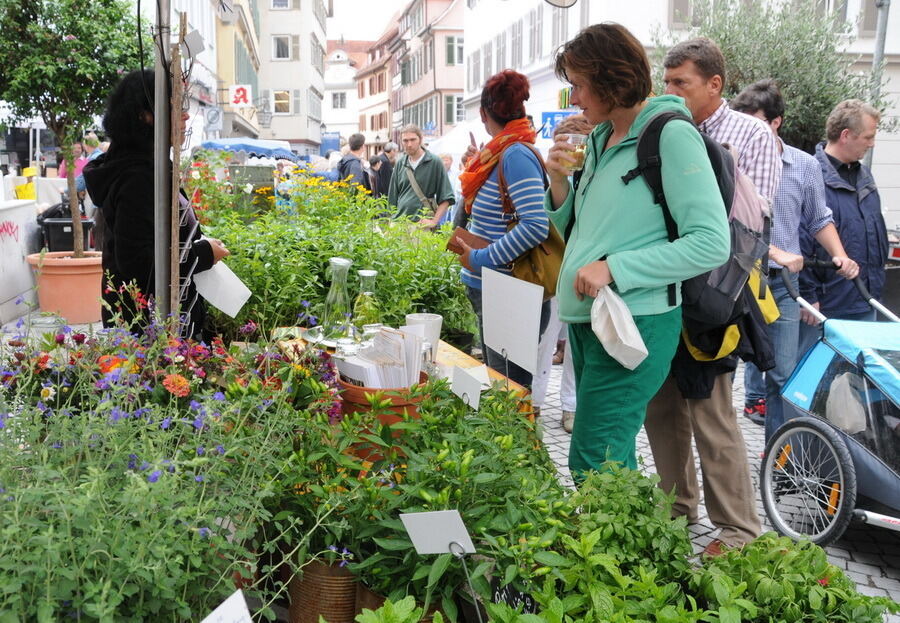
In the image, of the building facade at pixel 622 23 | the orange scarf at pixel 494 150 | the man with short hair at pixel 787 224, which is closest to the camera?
the orange scarf at pixel 494 150

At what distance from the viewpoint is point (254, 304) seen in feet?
13.6

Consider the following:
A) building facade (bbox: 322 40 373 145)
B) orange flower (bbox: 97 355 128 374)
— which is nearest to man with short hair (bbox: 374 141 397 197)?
orange flower (bbox: 97 355 128 374)

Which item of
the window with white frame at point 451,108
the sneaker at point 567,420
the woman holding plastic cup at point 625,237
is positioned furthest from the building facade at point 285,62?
the woman holding plastic cup at point 625,237

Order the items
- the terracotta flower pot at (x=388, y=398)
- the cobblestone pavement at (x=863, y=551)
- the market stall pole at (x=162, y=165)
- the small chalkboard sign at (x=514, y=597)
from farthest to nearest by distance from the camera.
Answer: the cobblestone pavement at (x=863, y=551), the market stall pole at (x=162, y=165), the terracotta flower pot at (x=388, y=398), the small chalkboard sign at (x=514, y=597)

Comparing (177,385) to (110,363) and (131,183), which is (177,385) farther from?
(131,183)

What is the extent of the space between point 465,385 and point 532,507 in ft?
1.52

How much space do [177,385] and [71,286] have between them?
6469 millimetres

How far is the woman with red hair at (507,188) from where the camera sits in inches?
135

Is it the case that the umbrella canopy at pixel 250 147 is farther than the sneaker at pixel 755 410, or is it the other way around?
the umbrella canopy at pixel 250 147

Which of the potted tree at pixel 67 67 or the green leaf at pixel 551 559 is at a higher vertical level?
the potted tree at pixel 67 67

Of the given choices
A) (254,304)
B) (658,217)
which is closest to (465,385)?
(658,217)

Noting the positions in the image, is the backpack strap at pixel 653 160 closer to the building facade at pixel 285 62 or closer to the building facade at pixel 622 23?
the building facade at pixel 622 23

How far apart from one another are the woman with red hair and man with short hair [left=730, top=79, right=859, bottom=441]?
152 centimetres

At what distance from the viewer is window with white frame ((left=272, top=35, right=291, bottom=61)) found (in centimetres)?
5309
